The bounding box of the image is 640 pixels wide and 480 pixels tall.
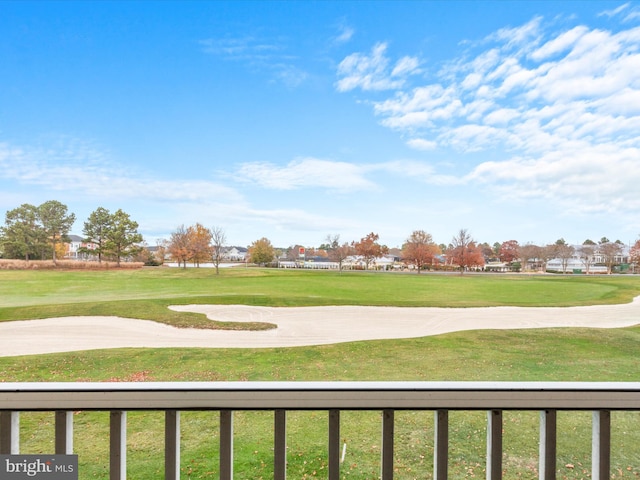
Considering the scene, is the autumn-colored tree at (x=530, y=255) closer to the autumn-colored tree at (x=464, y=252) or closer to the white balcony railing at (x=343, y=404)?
the autumn-colored tree at (x=464, y=252)

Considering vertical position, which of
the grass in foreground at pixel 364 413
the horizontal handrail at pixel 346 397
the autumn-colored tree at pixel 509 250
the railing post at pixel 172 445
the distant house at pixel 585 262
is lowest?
the grass in foreground at pixel 364 413

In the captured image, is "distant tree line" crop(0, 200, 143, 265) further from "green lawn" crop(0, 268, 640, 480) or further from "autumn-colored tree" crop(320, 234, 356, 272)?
"autumn-colored tree" crop(320, 234, 356, 272)

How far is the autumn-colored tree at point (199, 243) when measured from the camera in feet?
6.36

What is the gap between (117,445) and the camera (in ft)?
2.16

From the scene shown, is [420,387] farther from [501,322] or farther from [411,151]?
[411,151]

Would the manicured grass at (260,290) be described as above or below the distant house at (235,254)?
below

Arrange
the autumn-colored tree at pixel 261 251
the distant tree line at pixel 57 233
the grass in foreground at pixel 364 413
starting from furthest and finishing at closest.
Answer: the autumn-colored tree at pixel 261 251
the distant tree line at pixel 57 233
the grass in foreground at pixel 364 413

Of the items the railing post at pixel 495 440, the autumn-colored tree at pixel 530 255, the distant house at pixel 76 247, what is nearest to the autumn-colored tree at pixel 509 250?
the autumn-colored tree at pixel 530 255

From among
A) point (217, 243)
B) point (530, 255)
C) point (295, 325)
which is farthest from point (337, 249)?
point (530, 255)

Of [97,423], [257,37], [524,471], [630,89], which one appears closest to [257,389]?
[97,423]

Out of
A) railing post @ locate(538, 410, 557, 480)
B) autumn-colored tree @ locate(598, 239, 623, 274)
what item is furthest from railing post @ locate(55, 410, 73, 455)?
autumn-colored tree @ locate(598, 239, 623, 274)

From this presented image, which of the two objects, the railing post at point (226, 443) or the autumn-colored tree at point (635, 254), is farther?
the autumn-colored tree at point (635, 254)

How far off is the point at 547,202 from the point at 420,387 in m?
1.73

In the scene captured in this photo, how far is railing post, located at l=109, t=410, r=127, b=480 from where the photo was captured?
656mm
